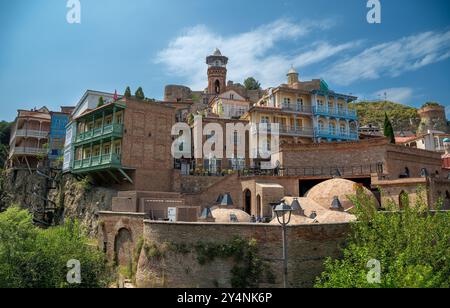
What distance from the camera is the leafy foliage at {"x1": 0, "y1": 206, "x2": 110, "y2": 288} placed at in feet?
64.5

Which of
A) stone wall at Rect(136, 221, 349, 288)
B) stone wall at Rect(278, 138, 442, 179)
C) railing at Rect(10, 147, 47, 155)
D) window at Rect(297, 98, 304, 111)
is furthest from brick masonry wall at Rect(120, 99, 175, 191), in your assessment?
railing at Rect(10, 147, 47, 155)

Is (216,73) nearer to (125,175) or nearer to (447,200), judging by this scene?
(125,175)

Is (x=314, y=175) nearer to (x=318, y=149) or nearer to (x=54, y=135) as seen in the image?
(x=318, y=149)

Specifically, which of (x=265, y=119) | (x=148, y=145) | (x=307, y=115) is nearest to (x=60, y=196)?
(x=148, y=145)

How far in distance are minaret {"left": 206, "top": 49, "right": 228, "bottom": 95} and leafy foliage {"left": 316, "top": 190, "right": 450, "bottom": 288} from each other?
57.1 metres

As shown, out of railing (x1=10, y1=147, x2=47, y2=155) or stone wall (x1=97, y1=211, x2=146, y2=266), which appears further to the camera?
railing (x1=10, y1=147, x2=47, y2=155)

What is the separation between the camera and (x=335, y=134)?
4650cm

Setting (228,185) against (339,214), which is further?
(228,185)

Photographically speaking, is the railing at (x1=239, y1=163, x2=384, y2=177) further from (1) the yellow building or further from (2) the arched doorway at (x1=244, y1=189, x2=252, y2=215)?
(1) the yellow building

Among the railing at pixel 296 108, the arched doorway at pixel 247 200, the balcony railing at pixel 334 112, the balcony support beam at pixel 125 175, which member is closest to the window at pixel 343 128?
the balcony railing at pixel 334 112

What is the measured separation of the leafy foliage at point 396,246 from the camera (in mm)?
14414
